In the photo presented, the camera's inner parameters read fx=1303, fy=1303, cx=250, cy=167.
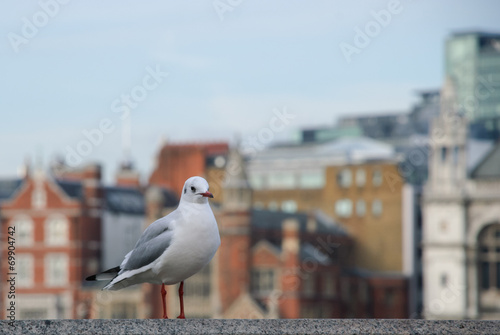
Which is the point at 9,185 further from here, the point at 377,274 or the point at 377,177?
the point at 377,274

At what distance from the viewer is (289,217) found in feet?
390

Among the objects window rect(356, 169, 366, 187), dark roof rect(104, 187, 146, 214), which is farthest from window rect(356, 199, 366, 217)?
dark roof rect(104, 187, 146, 214)

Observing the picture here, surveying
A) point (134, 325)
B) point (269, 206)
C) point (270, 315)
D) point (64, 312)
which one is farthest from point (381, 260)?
point (134, 325)

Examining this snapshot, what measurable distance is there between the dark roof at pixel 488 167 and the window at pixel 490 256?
15.3 feet

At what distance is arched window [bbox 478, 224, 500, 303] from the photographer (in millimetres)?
103438

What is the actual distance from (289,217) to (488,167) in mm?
20398

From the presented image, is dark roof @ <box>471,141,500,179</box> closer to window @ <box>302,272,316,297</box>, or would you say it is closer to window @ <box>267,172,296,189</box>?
window @ <box>302,272,316,297</box>

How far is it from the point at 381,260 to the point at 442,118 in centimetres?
2020

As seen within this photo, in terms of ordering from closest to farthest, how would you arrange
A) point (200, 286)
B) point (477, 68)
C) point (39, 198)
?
point (200, 286), point (39, 198), point (477, 68)

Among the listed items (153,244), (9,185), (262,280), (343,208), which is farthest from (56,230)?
(153,244)

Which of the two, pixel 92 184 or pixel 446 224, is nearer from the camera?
pixel 446 224

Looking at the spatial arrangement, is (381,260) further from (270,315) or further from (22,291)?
(22,291)

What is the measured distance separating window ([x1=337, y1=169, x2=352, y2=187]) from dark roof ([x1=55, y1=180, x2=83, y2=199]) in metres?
25.9

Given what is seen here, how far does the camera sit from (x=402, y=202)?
122 metres
